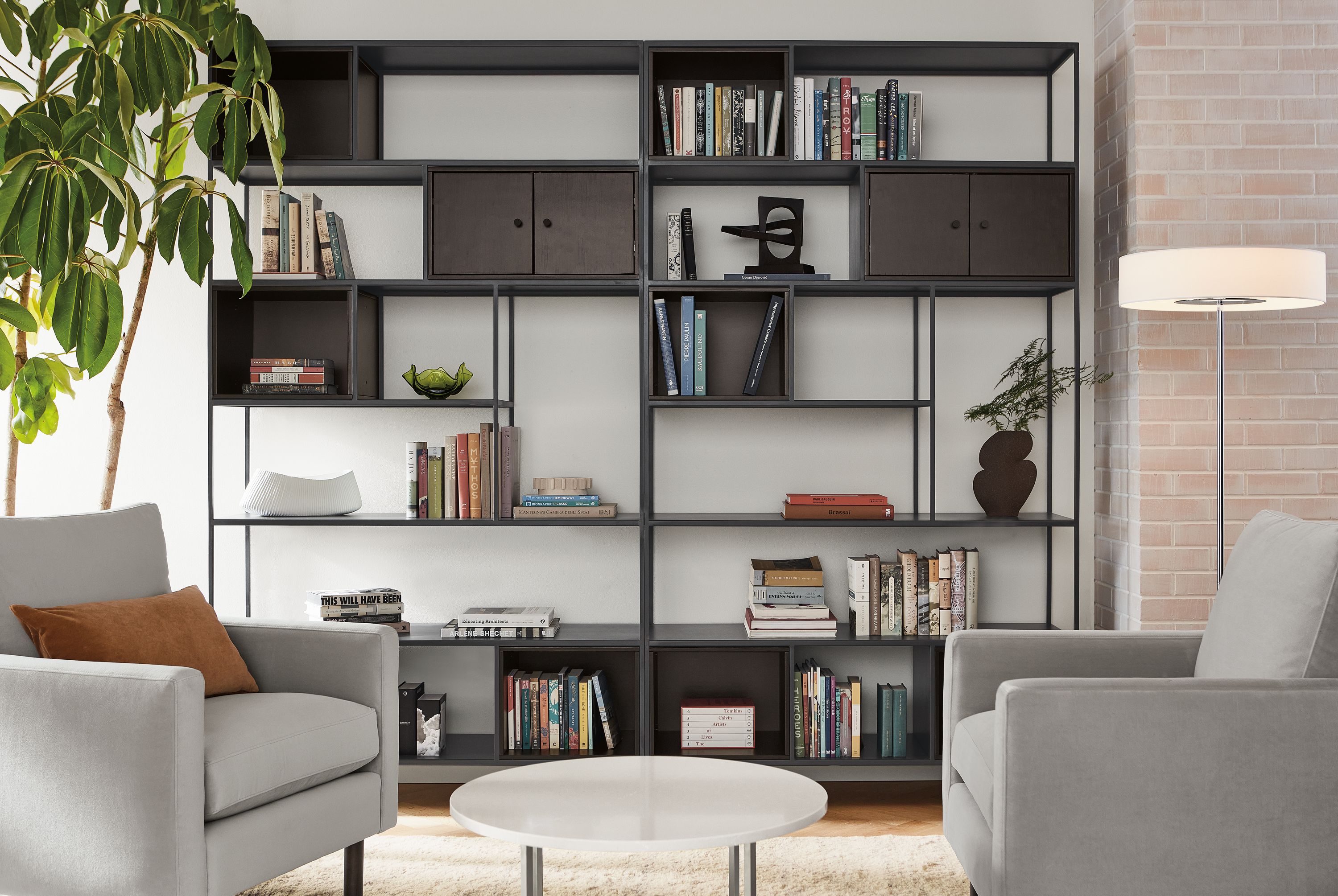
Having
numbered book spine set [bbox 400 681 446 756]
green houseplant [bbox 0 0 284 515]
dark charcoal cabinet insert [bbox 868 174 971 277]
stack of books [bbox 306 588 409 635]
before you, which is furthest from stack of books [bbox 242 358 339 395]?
dark charcoal cabinet insert [bbox 868 174 971 277]

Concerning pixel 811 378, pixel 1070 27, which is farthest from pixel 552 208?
pixel 1070 27

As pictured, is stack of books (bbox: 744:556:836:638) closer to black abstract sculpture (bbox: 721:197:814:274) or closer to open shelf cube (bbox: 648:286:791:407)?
open shelf cube (bbox: 648:286:791:407)

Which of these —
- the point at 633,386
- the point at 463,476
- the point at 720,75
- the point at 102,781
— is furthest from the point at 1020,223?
the point at 102,781

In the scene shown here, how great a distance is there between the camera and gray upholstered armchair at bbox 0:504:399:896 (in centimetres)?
185

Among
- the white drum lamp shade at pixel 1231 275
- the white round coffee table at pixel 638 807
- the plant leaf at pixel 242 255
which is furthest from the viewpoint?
the plant leaf at pixel 242 255

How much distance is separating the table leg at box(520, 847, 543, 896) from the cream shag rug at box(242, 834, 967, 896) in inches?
22.3

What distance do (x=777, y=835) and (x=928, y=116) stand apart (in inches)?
99.0

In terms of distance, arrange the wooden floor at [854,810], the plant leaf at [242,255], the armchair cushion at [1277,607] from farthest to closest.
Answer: the wooden floor at [854,810] < the plant leaf at [242,255] < the armchair cushion at [1277,607]

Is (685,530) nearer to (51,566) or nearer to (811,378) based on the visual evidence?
(811,378)

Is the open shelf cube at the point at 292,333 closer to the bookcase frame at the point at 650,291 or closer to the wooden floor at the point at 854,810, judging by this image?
the bookcase frame at the point at 650,291

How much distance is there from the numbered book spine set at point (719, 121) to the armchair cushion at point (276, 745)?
1877mm

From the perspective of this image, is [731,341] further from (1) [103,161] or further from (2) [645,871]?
(1) [103,161]

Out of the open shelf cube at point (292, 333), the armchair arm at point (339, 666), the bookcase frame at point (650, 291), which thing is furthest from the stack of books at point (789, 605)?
the open shelf cube at point (292, 333)

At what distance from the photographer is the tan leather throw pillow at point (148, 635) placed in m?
2.13
